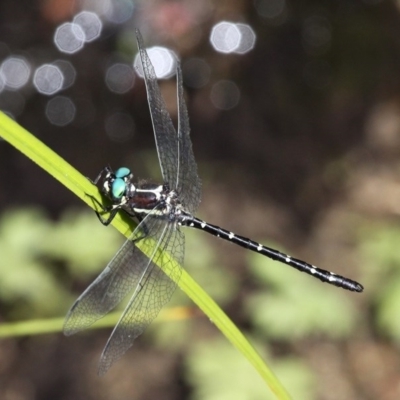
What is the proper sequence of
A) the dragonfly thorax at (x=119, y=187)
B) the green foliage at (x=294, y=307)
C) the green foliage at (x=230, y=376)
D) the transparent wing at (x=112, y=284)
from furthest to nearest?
the green foliage at (x=294, y=307) → the green foliage at (x=230, y=376) → the dragonfly thorax at (x=119, y=187) → the transparent wing at (x=112, y=284)

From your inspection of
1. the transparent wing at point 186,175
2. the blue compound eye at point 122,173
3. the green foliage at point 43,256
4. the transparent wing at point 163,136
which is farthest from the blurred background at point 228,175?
the blue compound eye at point 122,173

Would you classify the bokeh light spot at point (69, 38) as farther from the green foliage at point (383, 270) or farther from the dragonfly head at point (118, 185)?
the dragonfly head at point (118, 185)

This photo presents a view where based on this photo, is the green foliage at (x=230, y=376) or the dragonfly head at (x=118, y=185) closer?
the dragonfly head at (x=118, y=185)

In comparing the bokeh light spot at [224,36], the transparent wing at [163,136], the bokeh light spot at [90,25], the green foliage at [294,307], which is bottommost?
the transparent wing at [163,136]

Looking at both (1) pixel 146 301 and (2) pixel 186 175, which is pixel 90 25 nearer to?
(2) pixel 186 175

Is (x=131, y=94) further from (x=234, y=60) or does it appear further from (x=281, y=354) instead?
(x=281, y=354)

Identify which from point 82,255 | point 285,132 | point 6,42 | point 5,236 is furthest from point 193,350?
point 6,42

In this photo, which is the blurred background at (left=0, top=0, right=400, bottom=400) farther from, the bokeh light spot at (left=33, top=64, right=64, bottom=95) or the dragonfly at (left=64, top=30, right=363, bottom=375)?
the dragonfly at (left=64, top=30, right=363, bottom=375)
